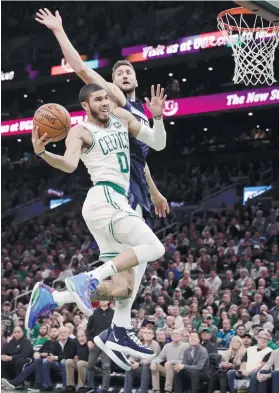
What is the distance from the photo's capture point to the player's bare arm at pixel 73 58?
7.80m

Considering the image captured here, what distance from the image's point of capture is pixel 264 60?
1070cm

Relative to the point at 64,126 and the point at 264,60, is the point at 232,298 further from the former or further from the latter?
the point at 64,126

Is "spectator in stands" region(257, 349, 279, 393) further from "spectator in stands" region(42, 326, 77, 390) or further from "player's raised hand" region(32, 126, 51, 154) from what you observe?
"player's raised hand" region(32, 126, 51, 154)

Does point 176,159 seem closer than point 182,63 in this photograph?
No

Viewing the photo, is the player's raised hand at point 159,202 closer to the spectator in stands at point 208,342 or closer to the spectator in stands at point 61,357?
the spectator in stands at point 208,342

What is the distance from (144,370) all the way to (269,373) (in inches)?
96.7

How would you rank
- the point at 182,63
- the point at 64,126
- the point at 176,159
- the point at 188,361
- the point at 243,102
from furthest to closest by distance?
the point at 176,159, the point at 182,63, the point at 243,102, the point at 188,361, the point at 64,126

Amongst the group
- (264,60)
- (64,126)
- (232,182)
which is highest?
(232,182)

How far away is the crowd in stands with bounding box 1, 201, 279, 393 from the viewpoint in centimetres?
1476

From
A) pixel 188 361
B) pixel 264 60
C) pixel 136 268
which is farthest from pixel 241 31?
pixel 188 361

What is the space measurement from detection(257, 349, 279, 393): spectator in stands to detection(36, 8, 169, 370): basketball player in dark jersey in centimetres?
616

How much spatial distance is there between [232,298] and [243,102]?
928cm

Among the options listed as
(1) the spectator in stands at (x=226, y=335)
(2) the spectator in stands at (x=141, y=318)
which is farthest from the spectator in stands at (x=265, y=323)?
(2) the spectator in stands at (x=141, y=318)

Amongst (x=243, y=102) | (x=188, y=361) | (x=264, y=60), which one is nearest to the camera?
(x=264, y=60)
